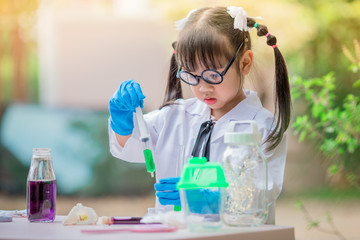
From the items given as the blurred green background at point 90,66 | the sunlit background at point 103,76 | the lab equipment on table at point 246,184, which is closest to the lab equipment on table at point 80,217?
the lab equipment on table at point 246,184

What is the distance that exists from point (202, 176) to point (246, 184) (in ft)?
0.57

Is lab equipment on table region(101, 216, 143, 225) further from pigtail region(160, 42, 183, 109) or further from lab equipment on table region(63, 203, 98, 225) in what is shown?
pigtail region(160, 42, 183, 109)

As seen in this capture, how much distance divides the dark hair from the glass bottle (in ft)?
1.87

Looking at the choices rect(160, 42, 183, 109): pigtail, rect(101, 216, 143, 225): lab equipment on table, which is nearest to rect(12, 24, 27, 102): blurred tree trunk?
rect(160, 42, 183, 109): pigtail

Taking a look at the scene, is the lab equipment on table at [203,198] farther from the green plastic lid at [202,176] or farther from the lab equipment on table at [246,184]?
the lab equipment on table at [246,184]

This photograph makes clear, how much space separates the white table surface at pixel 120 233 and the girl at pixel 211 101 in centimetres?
27

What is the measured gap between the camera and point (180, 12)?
7.20 metres

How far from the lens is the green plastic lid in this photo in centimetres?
124

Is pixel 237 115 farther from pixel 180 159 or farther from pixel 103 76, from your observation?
pixel 103 76

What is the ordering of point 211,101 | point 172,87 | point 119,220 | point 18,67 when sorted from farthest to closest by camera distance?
point 18,67
point 172,87
point 211,101
point 119,220

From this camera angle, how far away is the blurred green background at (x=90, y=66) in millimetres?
6734

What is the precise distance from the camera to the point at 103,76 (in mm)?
8055

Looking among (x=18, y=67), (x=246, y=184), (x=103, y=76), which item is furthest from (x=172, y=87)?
(x=18, y=67)

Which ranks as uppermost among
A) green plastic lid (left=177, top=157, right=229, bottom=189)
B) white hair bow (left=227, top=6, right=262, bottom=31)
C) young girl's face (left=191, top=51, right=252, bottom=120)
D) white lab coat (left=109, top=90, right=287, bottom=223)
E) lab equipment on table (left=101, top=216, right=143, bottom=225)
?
white hair bow (left=227, top=6, right=262, bottom=31)
